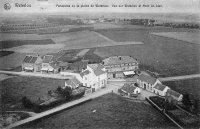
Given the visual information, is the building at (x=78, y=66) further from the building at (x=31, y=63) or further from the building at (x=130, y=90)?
the building at (x=130, y=90)

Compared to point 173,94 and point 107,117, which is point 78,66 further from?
point 173,94

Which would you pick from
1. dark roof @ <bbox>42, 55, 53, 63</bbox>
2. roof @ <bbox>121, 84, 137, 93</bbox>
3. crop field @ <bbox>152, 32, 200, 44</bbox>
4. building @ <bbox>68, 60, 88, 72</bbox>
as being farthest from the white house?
dark roof @ <bbox>42, 55, 53, 63</bbox>

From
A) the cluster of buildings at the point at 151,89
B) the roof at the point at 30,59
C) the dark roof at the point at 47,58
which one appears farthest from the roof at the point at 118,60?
the roof at the point at 30,59

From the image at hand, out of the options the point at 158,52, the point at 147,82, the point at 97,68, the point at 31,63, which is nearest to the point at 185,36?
the point at 158,52

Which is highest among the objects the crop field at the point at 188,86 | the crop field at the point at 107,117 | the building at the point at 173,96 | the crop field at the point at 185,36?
the crop field at the point at 185,36

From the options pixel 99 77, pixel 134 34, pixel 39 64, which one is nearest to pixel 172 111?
pixel 99 77
